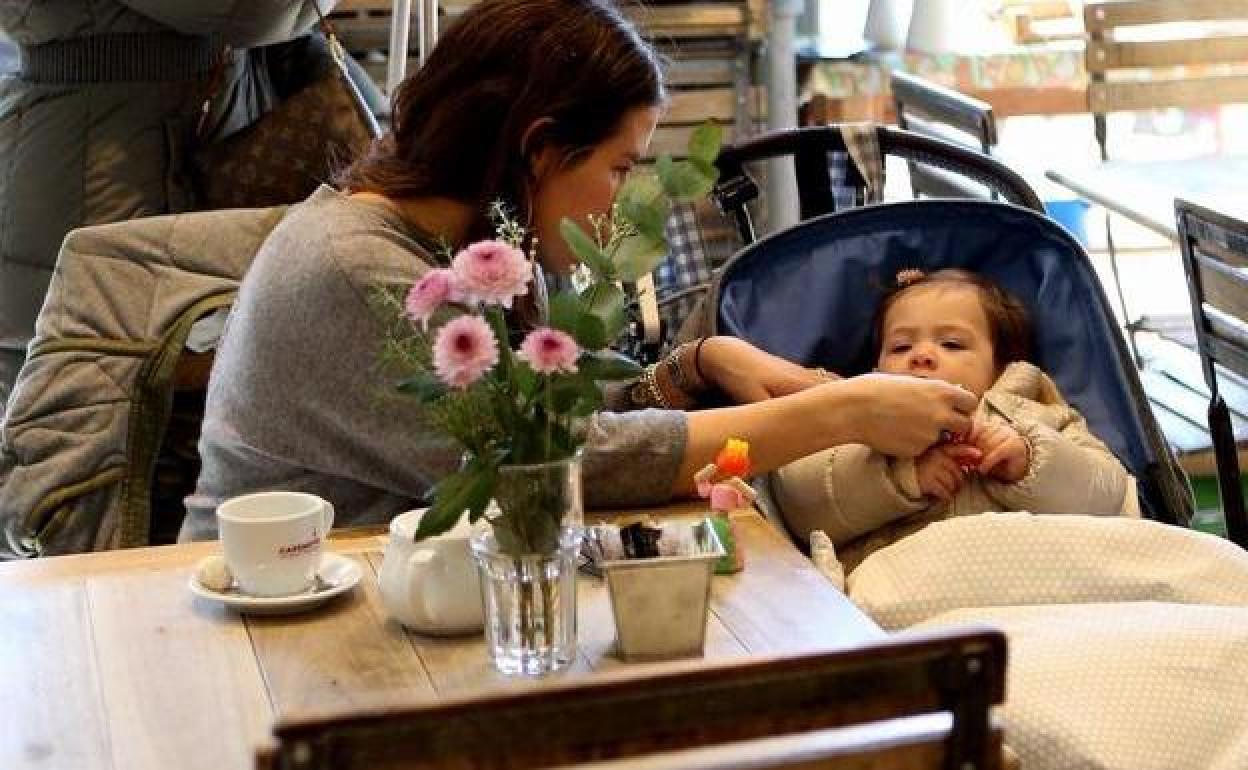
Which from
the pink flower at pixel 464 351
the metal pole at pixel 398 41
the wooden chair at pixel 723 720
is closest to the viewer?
the wooden chair at pixel 723 720

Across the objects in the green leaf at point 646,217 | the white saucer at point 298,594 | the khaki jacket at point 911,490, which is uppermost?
the green leaf at point 646,217

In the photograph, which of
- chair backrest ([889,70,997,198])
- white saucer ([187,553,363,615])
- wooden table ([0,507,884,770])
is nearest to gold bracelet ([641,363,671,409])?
wooden table ([0,507,884,770])

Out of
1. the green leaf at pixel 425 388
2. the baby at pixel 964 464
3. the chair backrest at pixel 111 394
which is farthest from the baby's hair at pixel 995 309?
the green leaf at pixel 425 388

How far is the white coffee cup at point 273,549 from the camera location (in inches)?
70.9

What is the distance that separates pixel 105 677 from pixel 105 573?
29 cm

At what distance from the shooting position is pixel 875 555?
2.14m

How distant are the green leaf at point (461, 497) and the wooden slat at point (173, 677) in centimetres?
20

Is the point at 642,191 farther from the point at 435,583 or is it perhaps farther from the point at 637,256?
the point at 435,583

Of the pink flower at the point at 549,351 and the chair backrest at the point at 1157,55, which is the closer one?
the pink flower at the point at 549,351

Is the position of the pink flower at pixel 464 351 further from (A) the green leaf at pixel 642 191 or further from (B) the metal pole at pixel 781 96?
(B) the metal pole at pixel 781 96

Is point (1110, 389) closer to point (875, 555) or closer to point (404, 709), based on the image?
point (875, 555)

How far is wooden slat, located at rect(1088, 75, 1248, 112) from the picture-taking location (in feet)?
14.9

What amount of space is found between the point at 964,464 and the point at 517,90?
0.66 metres

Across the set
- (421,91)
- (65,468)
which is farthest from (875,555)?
(65,468)
